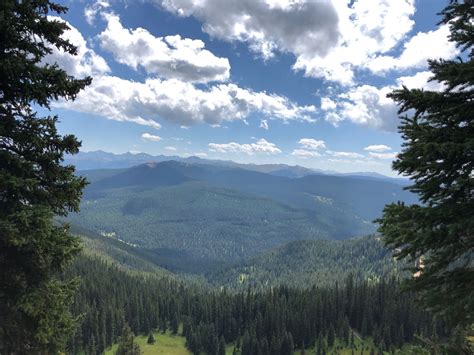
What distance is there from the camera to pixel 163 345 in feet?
525

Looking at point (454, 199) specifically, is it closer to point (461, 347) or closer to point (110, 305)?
point (461, 347)

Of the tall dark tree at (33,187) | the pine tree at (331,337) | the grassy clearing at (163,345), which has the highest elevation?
the tall dark tree at (33,187)

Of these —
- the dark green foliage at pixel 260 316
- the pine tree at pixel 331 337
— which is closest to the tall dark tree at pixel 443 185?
the dark green foliage at pixel 260 316

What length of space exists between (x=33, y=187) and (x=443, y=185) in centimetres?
1590

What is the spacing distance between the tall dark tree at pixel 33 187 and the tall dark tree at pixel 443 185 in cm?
1269

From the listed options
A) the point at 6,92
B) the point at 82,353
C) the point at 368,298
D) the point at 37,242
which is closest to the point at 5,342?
the point at 37,242

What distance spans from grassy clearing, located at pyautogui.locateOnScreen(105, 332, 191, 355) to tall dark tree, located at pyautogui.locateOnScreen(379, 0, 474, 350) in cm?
15206

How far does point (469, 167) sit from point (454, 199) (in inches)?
47.0

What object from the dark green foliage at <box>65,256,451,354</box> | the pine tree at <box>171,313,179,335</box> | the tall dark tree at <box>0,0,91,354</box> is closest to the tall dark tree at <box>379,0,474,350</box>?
the tall dark tree at <box>0,0,91,354</box>

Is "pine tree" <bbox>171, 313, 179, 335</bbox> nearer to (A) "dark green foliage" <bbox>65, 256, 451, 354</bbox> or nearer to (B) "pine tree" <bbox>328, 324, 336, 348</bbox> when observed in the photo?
(A) "dark green foliage" <bbox>65, 256, 451, 354</bbox>

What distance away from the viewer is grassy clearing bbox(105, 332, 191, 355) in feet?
494

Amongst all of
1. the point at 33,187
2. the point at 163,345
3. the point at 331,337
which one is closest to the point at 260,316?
the point at 331,337

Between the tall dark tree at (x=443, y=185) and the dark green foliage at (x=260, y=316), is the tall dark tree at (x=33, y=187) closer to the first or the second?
the tall dark tree at (x=443, y=185)

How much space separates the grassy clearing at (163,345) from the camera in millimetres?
150625
